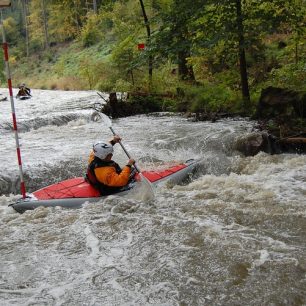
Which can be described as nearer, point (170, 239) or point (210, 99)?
point (170, 239)

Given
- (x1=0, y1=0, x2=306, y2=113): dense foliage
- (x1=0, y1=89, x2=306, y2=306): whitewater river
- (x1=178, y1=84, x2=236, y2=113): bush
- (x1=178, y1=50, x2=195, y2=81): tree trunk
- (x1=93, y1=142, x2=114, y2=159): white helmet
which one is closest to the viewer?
(x1=0, y1=89, x2=306, y2=306): whitewater river

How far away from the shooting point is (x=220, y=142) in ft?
25.0

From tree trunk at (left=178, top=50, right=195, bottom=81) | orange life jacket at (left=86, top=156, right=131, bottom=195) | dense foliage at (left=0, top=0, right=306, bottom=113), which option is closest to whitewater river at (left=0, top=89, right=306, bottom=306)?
orange life jacket at (left=86, top=156, right=131, bottom=195)

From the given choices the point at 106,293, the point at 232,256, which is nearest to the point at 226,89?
the point at 232,256

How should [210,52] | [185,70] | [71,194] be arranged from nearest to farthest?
1. [71,194]
2. [210,52]
3. [185,70]

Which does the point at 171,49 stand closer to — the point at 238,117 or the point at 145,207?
the point at 238,117

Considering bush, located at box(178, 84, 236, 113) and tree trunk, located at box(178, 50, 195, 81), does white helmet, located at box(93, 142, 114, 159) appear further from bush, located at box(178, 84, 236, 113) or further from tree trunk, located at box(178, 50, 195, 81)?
tree trunk, located at box(178, 50, 195, 81)

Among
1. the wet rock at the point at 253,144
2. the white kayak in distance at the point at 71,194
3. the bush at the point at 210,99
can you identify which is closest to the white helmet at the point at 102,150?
the white kayak in distance at the point at 71,194

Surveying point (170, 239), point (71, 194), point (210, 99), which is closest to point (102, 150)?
point (71, 194)

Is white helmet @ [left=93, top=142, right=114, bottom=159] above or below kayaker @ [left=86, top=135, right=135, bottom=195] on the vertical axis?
above

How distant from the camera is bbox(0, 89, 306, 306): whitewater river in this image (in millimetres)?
3404

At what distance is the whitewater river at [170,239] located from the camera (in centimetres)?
340

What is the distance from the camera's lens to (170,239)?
4.32 meters

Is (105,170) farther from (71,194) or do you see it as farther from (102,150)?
(71,194)
